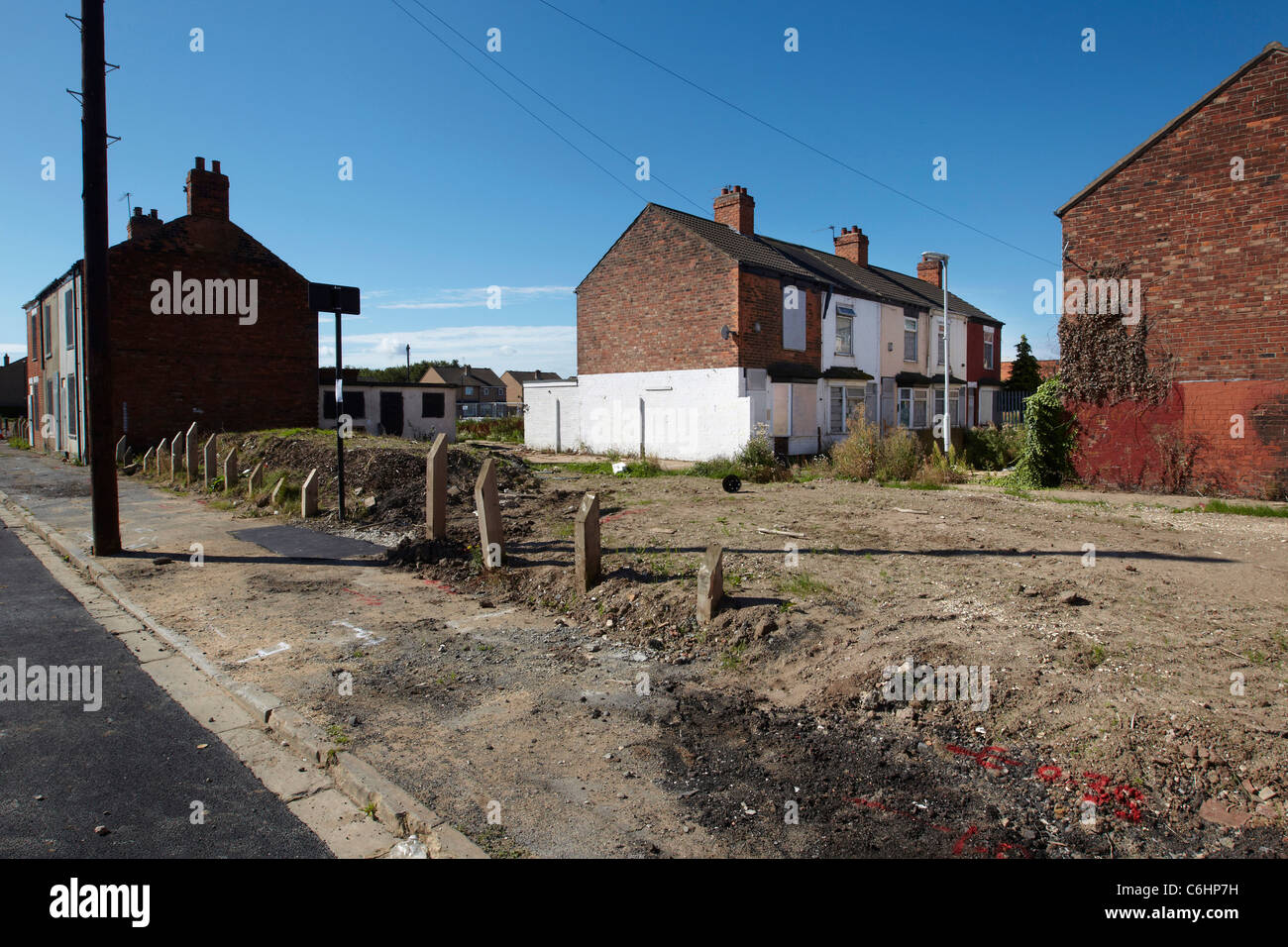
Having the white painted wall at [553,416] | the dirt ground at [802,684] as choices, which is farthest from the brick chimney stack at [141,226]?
the dirt ground at [802,684]

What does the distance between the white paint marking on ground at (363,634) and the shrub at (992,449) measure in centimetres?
1736

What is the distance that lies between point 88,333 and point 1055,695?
1186cm

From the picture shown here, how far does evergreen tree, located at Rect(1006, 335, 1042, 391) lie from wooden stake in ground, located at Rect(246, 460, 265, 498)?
3720 cm

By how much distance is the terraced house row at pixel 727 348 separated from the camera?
23.8m

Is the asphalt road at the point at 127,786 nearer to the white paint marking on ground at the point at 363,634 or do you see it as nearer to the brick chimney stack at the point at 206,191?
the white paint marking on ground at the point at 363,634

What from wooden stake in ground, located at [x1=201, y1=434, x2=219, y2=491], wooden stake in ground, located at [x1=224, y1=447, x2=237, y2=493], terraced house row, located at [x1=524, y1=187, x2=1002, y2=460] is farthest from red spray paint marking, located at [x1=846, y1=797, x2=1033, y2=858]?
terraced house row, located at [x1=524, y1=187, x2=1002, y2=460]

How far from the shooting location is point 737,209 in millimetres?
26750

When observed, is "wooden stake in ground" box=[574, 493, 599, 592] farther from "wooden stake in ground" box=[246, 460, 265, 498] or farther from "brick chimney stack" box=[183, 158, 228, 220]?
"brick chimney stack" box=[183, 158, 228, 220]

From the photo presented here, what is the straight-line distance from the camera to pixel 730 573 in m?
7.64

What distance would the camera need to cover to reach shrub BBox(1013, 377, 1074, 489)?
16.0 metres

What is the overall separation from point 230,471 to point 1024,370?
4006cm

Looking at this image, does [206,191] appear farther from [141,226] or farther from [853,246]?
[853,246]

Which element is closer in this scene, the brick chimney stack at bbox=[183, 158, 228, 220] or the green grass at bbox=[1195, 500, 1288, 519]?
the green grass at bbox=[1195, 500, 1288, 519]

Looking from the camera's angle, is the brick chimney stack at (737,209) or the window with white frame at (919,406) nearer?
the brick chimney stack at (737,209)
